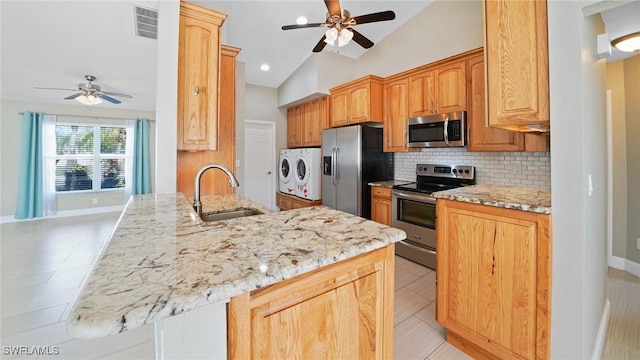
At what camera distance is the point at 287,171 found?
5270mm

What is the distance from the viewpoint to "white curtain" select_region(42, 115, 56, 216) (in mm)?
5328

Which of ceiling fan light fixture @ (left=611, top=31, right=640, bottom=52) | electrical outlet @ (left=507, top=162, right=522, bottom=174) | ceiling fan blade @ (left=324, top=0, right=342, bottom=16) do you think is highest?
ceiling fan blade @ (left=324, top=0, right=342, bottom=16)

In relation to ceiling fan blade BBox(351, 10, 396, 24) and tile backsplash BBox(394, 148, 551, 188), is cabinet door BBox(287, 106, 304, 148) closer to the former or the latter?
tile backsplash BBox(394, 148, 551, 188)

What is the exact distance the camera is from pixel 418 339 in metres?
1.87

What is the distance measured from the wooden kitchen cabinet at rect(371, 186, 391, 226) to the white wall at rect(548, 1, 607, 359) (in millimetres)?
2105

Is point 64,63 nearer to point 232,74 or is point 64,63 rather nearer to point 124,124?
point 124,124

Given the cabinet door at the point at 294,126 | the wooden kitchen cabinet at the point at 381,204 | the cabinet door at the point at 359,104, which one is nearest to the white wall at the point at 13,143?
the cabinet door at the point at 294,126

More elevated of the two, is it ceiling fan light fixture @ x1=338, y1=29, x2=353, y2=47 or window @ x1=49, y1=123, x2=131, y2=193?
ceiling fan light fixture @ x1=338, y1=29, x2=353, y2=47

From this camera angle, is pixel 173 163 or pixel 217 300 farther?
pixel 173 163

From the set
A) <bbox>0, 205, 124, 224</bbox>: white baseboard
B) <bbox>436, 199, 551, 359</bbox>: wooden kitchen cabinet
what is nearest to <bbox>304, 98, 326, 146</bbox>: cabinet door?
<bbox>436, 199, 551, 359</bbox>: wooden kitchen cabinet

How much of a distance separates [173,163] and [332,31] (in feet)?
6.15

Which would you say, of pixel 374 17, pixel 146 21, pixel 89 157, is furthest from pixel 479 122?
pixel 89 157

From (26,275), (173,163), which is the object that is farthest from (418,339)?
(26,275)

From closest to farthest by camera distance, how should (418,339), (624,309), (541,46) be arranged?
(541,46), (418,339), (624,309)
